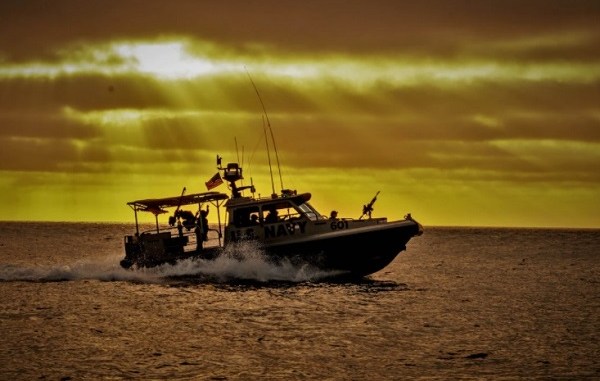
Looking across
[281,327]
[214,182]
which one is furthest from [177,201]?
[281,327]

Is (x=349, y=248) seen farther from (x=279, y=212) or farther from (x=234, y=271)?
(x=234, y=271)

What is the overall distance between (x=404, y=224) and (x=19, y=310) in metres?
15.6

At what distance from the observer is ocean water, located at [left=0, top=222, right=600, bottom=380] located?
56.9 ft

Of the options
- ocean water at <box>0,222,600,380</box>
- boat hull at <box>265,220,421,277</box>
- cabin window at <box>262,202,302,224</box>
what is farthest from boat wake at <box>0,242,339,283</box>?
cabin window at <box>262,202,302,224</box>

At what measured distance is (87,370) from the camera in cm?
1708

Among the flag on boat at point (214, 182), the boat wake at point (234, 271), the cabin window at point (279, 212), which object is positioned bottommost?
the boat wake at point (234, 271)

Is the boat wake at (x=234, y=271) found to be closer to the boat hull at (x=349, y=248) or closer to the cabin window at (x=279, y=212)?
the boat hull at (x=349, y=248)

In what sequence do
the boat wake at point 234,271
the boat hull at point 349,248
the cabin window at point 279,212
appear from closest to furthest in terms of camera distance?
the boat hull at point 349,248 < the cabin window at point 279,212 < the boat wake at point 234,271

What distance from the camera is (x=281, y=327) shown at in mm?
22938

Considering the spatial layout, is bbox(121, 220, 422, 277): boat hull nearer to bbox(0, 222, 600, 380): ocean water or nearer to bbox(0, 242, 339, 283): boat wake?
bbox(0, 242, 339, 283): boat wake

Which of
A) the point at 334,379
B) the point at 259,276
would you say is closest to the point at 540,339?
the point at 334,379

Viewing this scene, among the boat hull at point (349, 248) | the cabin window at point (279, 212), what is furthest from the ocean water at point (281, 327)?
the cabin window at point (279, 212)

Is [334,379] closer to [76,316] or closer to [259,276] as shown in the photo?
[76,316]

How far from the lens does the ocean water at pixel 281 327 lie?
683 inches
